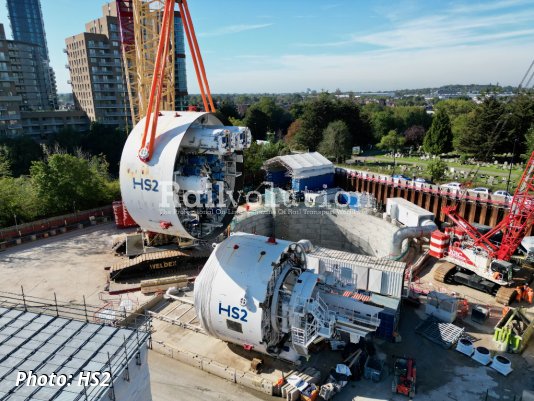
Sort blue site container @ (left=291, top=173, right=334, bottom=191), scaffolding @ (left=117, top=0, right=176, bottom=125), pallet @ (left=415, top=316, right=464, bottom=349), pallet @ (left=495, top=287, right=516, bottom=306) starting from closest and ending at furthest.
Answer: pallet @ (left=415, top=316, right=464, bottom=349) < pallet @ (left=495, top=287, right=516, bottom=306) < scaffolding @ (left=117, top=0, right=176, bottom=125) < blue site container @ (left=291, top=173, right=334, bottom=191)

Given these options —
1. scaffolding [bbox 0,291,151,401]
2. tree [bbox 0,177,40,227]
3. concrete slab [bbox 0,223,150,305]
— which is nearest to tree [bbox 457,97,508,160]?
concrete slab [bbox 0,223,150,305]

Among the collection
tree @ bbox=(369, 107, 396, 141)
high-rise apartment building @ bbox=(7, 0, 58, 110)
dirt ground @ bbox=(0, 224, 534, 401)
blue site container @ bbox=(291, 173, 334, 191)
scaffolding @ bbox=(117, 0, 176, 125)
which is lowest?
dirt ground @ bbox=(0, 224, 534, 401)

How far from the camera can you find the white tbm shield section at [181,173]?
1596 centimetres

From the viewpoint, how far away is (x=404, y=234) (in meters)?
33.8

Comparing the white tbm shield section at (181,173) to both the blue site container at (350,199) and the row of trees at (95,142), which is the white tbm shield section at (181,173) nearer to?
the blue site container at (350,199)

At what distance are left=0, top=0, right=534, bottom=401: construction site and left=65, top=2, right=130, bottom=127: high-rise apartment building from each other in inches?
2334

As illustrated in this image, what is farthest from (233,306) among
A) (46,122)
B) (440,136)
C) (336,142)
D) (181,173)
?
(46,122)

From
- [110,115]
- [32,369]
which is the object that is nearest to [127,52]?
[32,369]

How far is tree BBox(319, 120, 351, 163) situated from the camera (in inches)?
2741

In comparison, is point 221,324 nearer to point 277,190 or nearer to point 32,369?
point 32,369

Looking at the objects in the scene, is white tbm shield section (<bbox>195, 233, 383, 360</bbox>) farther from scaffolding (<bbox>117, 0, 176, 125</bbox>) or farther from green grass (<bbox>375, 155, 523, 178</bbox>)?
green grass (<bbox>375, 155, 523, 178</bbox>)

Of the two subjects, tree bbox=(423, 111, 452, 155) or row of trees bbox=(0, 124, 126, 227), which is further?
tree bbox=(423, 111, 452, 155)

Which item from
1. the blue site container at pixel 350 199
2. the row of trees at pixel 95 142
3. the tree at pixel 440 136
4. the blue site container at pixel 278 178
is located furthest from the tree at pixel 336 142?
the row of trees at pixel 95 142

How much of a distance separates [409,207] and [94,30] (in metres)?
85.9
